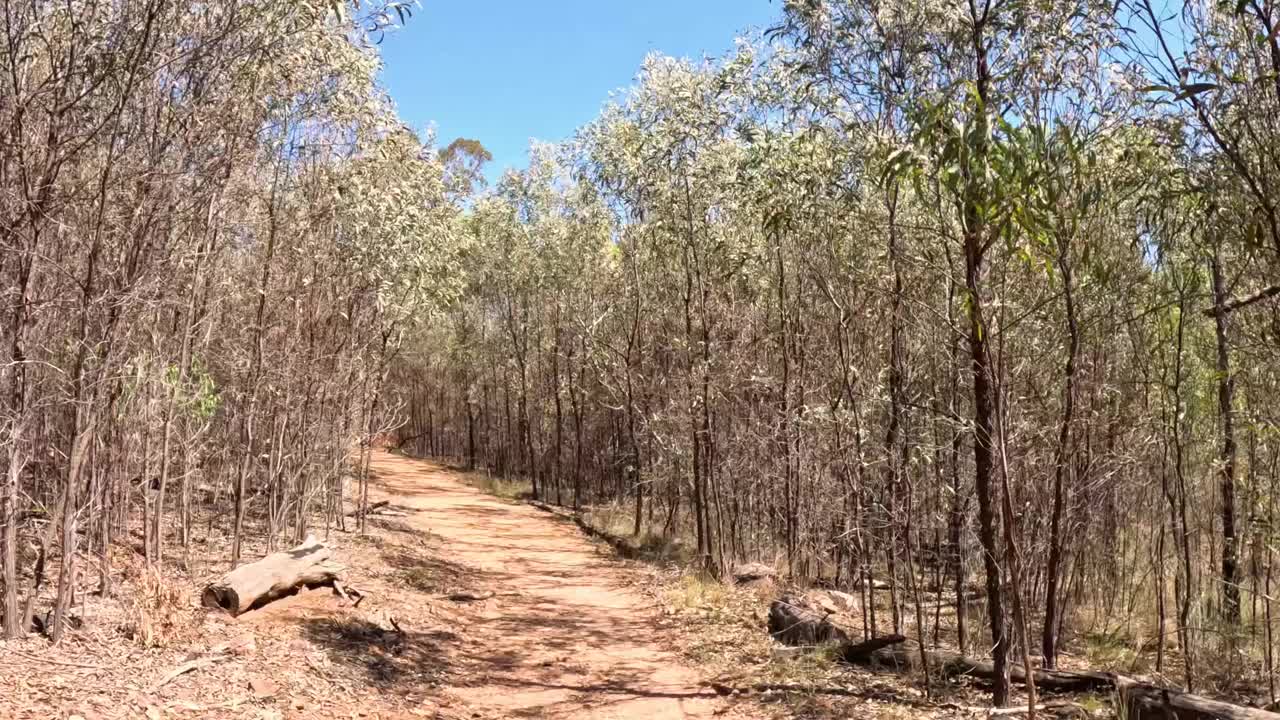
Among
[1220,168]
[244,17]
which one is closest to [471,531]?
[244,17]

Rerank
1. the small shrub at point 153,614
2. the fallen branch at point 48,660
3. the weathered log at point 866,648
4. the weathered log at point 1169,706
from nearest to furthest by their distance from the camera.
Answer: the fallen branch at point 48,660 < the weathered log at point 1169,706 < the small shrub at point 153,614 < the weathered log at point 866,648

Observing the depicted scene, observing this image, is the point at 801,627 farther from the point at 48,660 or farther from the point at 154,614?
the point at 48,660

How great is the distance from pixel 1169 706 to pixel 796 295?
885cm

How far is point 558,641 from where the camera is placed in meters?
9.62

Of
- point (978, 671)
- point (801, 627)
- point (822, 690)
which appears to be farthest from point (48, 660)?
point (978, 671)

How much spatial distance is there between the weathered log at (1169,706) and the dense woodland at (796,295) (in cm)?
95

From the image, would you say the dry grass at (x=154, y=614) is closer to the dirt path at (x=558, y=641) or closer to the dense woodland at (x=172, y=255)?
the dense woodland at (x=172, y=255)

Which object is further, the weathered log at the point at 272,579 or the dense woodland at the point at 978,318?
the weathered log at the point at 272,579

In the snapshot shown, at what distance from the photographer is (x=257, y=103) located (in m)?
8.05

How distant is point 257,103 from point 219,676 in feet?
16.6

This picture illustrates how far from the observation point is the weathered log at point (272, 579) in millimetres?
8016

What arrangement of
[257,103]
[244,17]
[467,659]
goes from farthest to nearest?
A: [467,659] < [257,103] < [244,17]

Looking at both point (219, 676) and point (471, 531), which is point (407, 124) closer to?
point (219, 676)

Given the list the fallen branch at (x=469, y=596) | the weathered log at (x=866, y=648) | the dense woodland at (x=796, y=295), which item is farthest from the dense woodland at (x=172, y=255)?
the weathered log at (x=866, y=648)
